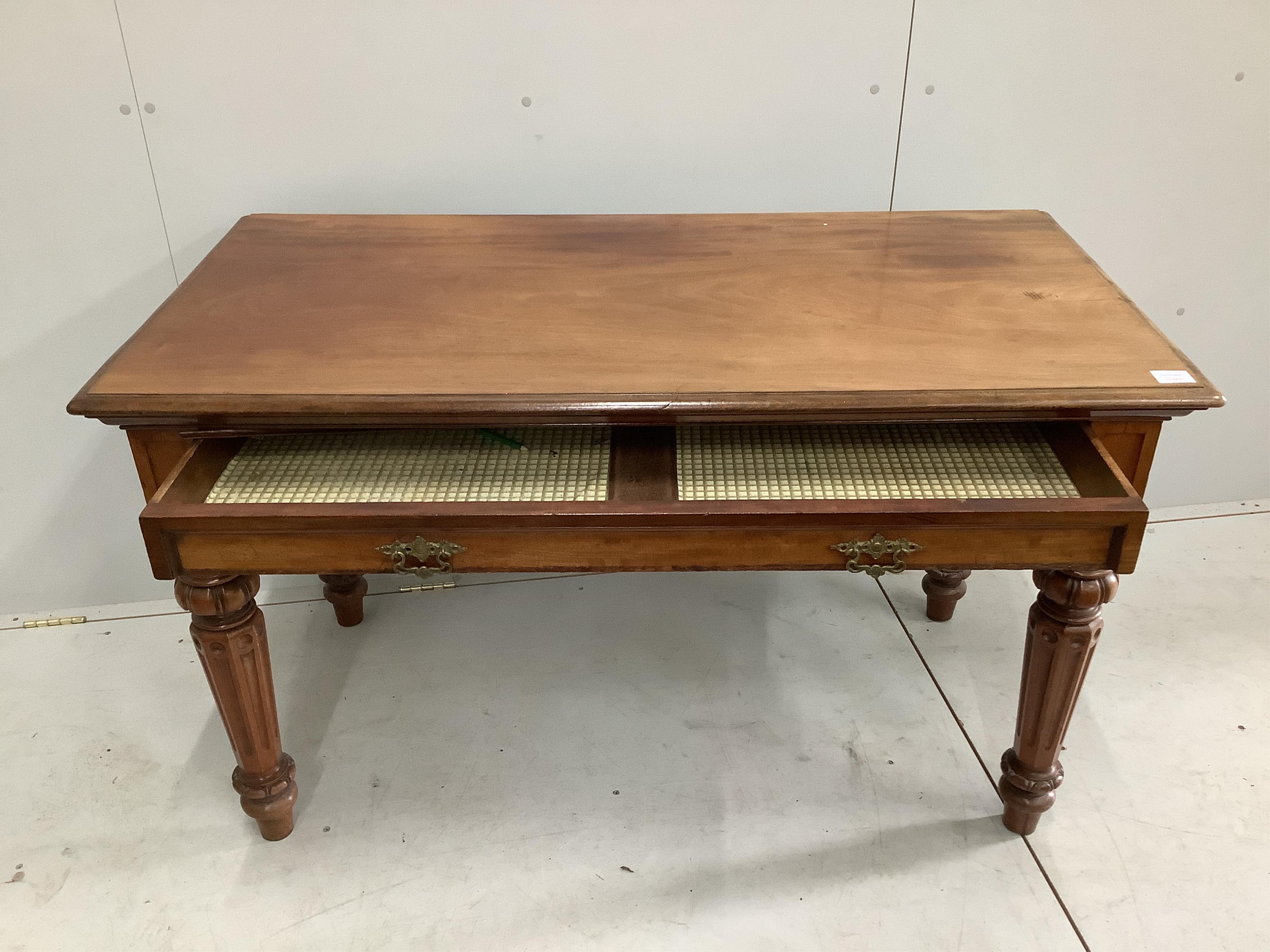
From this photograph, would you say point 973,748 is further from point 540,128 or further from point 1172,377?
point 540,128

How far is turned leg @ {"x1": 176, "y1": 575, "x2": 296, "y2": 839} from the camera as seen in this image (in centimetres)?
119

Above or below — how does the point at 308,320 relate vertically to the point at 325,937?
above

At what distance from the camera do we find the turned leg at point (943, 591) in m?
1.78

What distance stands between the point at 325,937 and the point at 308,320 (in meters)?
0.80

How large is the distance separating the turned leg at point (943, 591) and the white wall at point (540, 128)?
0.66 meters

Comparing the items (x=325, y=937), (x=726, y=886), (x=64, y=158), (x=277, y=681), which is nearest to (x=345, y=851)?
(x=325, y=937)

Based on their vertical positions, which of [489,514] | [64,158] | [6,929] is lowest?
[6,929]

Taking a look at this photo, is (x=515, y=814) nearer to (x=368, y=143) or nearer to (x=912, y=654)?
(x=912, y=654)

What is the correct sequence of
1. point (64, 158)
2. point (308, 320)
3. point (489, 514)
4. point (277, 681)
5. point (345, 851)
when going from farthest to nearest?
point (277, 681) → point (64, 158) → point (345, 851) → point (308, 320) → point (489, 514)

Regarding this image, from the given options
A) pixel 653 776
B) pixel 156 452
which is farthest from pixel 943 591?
pixel 156 452

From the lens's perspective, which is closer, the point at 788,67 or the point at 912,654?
the point at 788,67

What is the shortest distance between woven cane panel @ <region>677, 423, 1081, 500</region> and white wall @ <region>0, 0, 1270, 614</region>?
590 millimetres

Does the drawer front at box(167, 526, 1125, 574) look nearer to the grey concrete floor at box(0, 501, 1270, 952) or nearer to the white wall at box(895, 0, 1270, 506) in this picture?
the grey concrete floor at box(0, 501, 1270, 952)

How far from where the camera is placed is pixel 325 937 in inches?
51.0
